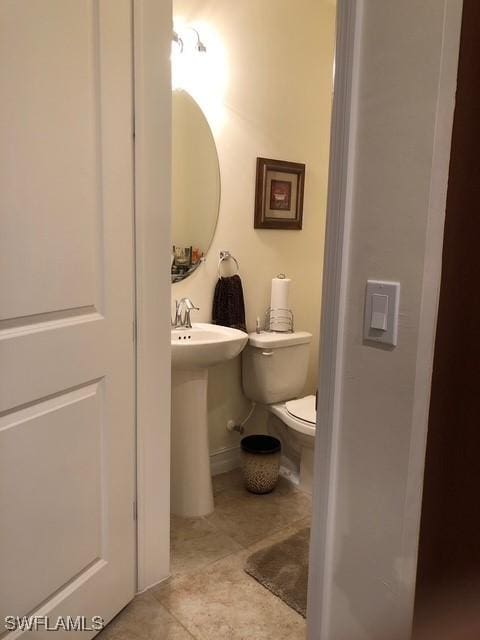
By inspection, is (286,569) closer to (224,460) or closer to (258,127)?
(224,460)

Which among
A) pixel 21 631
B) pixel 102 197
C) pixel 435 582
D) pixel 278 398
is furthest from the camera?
pixel 278 398

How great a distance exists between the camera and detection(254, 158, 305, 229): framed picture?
265cm

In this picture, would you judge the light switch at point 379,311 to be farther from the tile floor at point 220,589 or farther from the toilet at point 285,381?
the toilet at point 285,381

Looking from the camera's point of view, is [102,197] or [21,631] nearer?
[21,631]

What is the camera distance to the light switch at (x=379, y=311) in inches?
36.5

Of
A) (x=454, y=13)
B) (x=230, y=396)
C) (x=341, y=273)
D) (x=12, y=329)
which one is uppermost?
(x=454, y=13)

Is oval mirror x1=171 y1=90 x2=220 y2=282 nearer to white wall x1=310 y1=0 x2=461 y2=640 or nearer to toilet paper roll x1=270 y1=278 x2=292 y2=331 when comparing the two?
toilet paper roll x1=270 y1=278 x2=292 y2=331

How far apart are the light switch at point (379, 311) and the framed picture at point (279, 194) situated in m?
1.81

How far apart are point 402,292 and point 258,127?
1939mm

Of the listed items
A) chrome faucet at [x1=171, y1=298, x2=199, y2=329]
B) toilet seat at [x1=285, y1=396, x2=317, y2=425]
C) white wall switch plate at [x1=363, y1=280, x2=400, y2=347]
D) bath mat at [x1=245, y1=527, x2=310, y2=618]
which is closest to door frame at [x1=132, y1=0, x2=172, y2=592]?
bath mat at [x1=245, y1=527, x2=310, y2=618]

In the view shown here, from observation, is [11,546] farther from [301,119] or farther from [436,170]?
[301,119]

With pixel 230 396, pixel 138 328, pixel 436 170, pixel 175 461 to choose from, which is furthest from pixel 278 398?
pixel 436 170

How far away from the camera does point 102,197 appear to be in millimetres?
1463

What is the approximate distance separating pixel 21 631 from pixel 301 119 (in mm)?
2523
